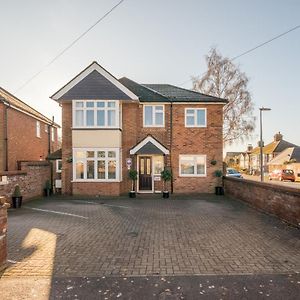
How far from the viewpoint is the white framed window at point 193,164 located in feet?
59.1

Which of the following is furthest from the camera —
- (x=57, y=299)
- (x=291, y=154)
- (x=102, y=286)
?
(x=291, y=154)

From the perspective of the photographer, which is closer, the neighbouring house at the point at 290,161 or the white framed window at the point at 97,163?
the white framed window at the point at 97,163

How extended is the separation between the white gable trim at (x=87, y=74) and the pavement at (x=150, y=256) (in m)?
8.21

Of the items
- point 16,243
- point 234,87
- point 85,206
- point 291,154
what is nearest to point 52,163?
point 85,206

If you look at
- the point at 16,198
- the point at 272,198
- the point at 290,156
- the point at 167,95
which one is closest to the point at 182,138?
the point at 167,95

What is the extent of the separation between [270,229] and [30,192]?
12.7 m

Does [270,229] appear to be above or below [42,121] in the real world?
below

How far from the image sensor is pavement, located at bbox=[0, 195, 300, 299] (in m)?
4.61

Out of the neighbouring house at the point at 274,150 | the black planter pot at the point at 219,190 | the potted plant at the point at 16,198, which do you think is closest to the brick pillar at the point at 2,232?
the potted plant at the point at 16,198

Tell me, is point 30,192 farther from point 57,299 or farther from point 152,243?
point 57,299

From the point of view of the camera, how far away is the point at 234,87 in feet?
88.2

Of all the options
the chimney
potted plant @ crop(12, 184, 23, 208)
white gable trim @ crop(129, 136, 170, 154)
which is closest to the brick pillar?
potted plant @ crop(12, 184, 23, 208)

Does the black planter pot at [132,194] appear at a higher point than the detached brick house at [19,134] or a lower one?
lower

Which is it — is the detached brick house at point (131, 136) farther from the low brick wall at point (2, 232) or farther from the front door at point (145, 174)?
the low brick wall at point (2, 232)
